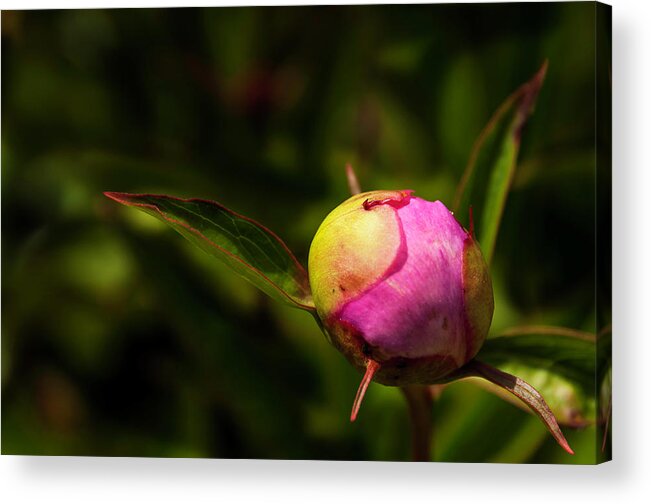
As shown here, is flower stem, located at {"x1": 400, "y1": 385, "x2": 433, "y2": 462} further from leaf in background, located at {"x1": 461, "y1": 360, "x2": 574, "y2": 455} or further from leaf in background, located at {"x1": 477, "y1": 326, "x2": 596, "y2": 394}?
leaf in background, located at {"x1": 461, "y1": 360, "x2": 574, "y2": 455}

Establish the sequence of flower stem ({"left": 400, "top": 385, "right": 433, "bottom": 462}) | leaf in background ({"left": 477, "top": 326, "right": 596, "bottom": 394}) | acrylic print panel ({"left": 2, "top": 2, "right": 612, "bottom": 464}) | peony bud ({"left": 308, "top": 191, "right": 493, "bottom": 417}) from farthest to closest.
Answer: acrylic print panel ({"left": 2, "top": 2, "right": 612, "bottom": 464})
flower stem ({"left": 400, "top": 385, "right": 433, "bottom": 462})
leaf in background ({"left": 477, "top": 326, "right": 596, "bottom": 394})
peony bud ({"left": 308, "top": 191, "right": 493, "bottom": 417})

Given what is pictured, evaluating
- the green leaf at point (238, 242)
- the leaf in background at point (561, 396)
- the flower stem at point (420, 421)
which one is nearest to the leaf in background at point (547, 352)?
the leaf in background at point (561, 396)

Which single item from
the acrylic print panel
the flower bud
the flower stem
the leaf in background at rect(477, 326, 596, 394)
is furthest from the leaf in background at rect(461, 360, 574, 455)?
the acrylic print panel

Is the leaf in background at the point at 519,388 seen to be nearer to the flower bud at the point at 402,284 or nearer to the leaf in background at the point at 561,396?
the flower bud at the point at 402,284

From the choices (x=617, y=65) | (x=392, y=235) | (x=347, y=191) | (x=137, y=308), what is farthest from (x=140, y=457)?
(x=617, y=65)

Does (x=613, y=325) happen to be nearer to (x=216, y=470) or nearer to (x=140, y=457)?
(x=216, y=470)

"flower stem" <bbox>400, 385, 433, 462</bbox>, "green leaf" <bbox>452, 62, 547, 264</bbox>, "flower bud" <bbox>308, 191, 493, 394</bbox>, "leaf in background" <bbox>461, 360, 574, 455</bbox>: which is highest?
"green leaf" <bbox>452, 62, 547, 264</bbox>

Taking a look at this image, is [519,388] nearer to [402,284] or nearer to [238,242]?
[402,284]
